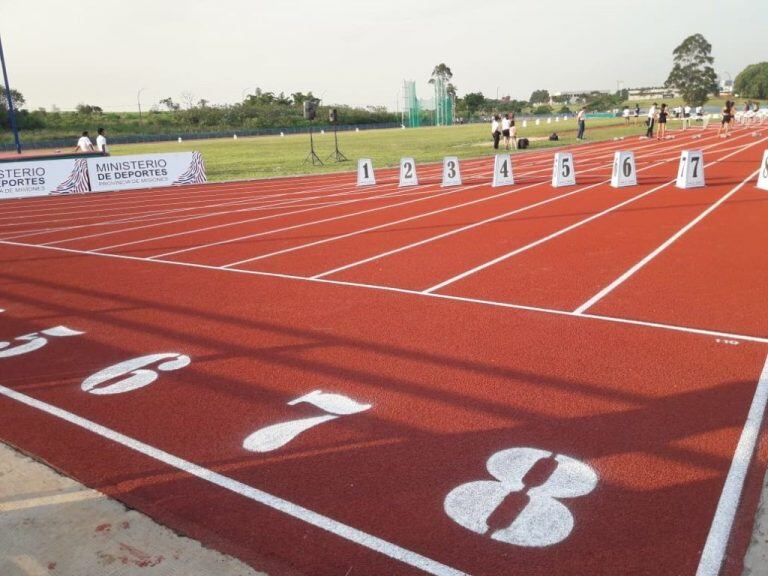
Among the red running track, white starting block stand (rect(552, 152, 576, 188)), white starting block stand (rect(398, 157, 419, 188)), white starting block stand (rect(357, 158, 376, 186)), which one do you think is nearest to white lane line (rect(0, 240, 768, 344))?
the red running track

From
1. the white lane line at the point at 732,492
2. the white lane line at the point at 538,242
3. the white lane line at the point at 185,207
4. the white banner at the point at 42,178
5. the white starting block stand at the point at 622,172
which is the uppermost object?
the white banner at the point at 42,178

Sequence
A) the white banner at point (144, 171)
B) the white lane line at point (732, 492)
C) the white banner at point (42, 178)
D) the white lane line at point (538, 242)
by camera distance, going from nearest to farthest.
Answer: the white lane line at point (732, 492) < the white lane line at point (538, 242) < the white banner at point (42, 178) < the white banner at point (144, 171)

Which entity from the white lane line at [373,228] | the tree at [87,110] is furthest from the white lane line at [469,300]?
the tree at [87,110]

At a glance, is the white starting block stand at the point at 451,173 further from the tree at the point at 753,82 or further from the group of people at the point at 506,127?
the tree at the point at 753,82

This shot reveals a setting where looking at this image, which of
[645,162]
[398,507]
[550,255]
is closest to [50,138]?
[645,162]

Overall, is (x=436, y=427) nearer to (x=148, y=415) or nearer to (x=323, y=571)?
(x=323, y=571)

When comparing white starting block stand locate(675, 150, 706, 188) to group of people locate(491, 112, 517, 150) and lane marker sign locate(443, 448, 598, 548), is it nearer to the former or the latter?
lane marker sign locate(443, 448, 598, 548)

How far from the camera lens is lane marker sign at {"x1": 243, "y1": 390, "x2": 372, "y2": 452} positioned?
13.6 ft

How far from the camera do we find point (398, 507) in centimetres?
338

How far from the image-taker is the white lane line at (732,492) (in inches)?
113

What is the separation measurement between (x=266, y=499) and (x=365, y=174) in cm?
1728

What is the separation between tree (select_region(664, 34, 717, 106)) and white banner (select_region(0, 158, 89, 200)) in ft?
319

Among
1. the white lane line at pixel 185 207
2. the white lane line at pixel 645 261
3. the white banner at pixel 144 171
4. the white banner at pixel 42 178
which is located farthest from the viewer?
the white banner at pixel 144 171

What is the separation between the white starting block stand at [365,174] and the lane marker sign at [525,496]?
16.7 metres
